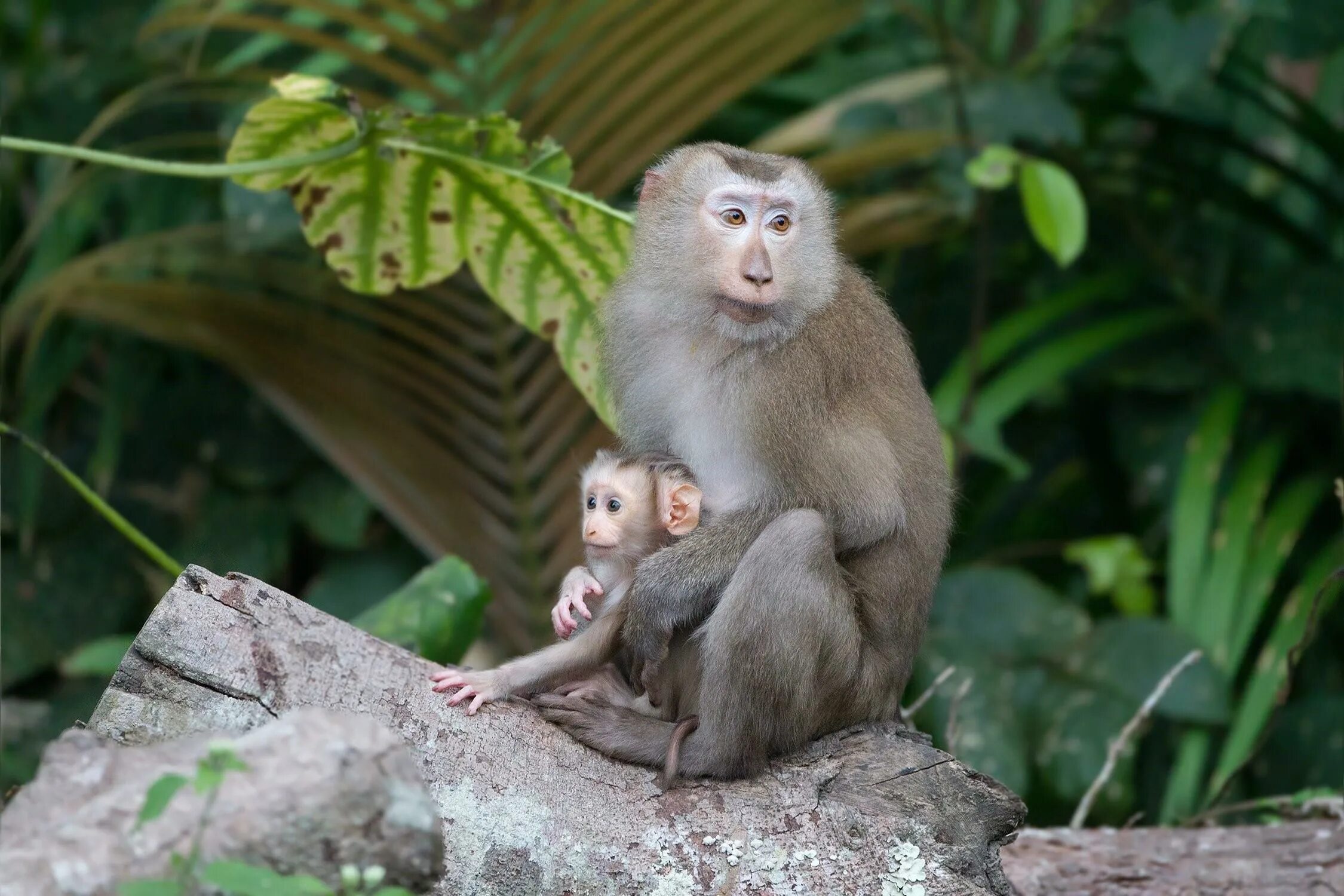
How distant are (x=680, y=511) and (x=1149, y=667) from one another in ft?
8.65

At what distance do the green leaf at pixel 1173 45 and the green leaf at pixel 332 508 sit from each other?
12.3 feet

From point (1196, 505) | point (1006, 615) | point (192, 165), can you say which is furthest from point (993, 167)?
point (192, 165)

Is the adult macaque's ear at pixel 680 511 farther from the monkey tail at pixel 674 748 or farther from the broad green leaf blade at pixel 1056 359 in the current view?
the broad green leaf blade at pixel 1056 359

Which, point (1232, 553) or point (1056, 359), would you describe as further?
point (1056, 359)

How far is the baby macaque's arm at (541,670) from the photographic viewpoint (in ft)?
10.8

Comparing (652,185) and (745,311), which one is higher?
(652,185)

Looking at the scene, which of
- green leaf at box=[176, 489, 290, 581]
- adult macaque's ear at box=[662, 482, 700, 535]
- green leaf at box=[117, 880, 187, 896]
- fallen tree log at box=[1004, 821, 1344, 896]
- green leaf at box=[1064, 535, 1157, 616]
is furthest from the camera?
green leaf at box=[176, 489, 290, 581]

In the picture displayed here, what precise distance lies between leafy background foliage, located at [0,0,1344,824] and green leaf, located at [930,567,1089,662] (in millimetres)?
17

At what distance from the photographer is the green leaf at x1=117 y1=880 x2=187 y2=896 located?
1892mm

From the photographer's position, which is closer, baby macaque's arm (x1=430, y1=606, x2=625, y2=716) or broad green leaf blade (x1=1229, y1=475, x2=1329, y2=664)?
baby macaque's arm (x1=430, y1=606, x2=625, y2=716)

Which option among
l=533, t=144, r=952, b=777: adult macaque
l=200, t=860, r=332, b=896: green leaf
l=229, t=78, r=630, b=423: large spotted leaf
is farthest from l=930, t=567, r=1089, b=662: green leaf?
l=200, t=860, r=332, b=896: green leaf

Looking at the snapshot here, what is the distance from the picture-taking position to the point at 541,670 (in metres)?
3.54

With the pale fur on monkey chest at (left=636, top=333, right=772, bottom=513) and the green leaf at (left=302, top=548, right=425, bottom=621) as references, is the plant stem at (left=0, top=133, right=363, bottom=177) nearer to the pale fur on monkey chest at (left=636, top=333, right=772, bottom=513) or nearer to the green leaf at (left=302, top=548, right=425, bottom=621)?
the pale fur on monkey chest at (left=636, top=333, right=772, bottom=513)

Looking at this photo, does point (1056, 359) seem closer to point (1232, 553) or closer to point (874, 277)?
point (874, 277)
